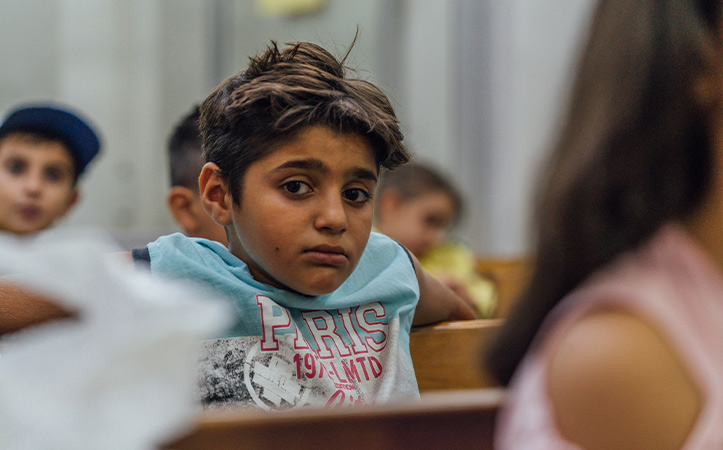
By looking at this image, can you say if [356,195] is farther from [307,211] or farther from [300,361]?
[300,361]

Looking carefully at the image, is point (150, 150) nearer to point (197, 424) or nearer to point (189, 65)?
point (189, 65)

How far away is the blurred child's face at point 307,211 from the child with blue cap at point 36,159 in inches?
45.5

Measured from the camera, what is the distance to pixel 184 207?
1.90m

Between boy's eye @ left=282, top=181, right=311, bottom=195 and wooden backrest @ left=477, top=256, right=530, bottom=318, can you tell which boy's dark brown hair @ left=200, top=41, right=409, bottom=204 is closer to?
boy's eye @ left=282, top=181, right=311, bottom=195

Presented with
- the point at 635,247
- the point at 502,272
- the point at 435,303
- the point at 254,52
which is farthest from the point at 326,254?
the point at 254,52

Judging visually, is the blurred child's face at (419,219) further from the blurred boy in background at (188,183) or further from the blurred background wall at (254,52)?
the blurred boy in background at (188,183)

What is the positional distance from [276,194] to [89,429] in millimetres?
816

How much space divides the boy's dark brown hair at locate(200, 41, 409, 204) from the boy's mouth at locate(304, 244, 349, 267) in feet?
0.56

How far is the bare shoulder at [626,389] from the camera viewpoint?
0.53 m

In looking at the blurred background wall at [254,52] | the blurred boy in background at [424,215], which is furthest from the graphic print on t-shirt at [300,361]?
the blurred background wall at [254,52]

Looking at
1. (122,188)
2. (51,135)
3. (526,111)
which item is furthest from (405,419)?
(526,111)

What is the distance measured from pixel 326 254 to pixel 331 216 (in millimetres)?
69

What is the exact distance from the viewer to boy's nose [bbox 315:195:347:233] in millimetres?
1209

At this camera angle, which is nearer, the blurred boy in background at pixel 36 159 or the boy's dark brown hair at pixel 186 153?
the boy's dark brown hair at pixel 186 153
